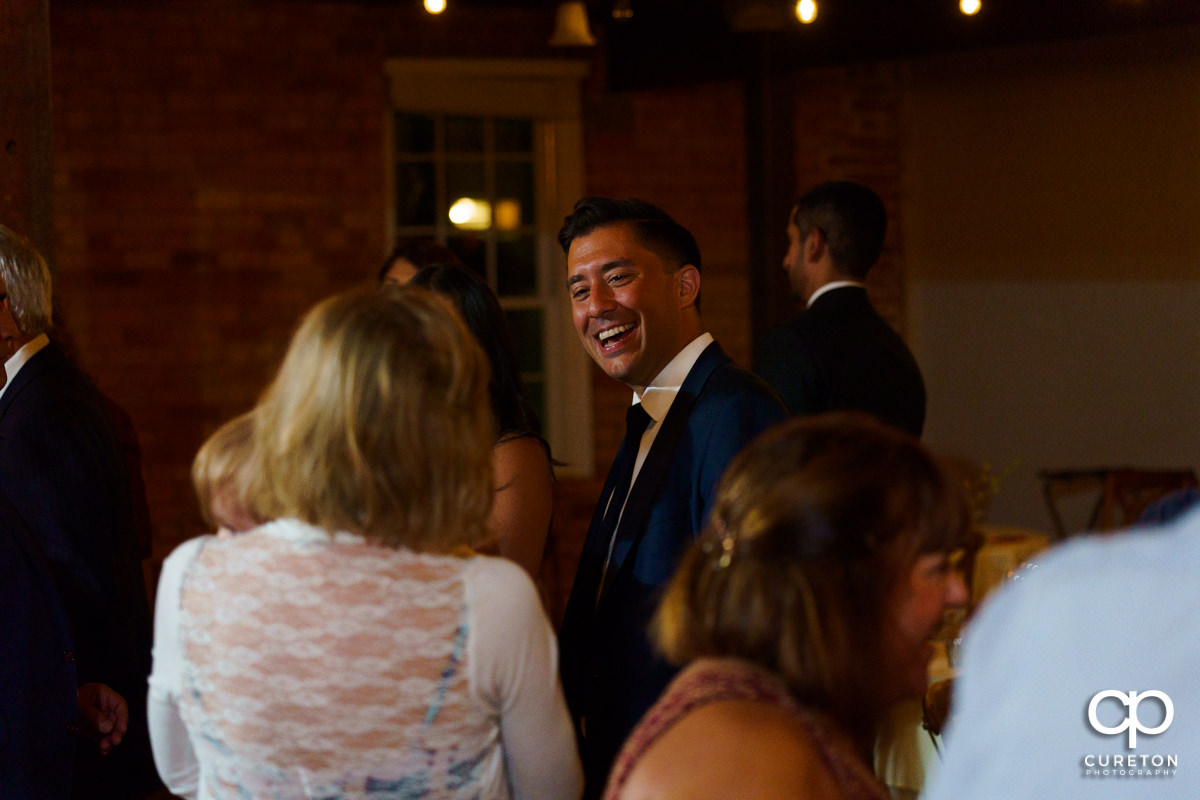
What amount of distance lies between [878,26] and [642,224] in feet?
11.4

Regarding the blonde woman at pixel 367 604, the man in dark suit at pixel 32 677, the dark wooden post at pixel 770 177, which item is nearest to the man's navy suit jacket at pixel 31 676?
the man in dark suit at pixel 32 677

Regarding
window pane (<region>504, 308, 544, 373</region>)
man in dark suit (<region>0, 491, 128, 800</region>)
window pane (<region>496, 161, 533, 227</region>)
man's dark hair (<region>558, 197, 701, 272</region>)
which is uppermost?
window pane (<region>496, 161, 533, 227</region>)

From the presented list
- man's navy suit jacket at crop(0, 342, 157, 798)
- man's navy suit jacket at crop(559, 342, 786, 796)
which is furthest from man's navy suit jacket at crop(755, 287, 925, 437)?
man's navy suit jacket at crop(0, 342, 157, 798)

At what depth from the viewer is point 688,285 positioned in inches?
80.8

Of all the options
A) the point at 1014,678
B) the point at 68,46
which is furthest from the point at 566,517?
the point at 1014,678

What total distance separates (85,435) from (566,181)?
4020 mm

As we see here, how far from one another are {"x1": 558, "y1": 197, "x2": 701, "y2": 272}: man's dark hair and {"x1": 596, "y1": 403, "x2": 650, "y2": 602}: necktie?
0.27m

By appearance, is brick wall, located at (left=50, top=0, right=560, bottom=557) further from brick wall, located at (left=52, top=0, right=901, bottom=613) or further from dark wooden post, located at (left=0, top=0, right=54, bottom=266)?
dark wooden post, located at (left=0, top=0, right=54, bottom=266)

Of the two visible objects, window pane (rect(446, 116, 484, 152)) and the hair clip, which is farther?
window pane (rect(446, 116, 484, 152))

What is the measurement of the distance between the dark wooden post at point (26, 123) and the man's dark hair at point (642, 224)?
142cm

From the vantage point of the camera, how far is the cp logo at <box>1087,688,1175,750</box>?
2.41 feet

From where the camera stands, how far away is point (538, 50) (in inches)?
234

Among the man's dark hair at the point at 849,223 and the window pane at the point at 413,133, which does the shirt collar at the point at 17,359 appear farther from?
the window pane at the point at 413,133

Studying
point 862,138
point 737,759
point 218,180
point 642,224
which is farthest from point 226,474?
point 862,138
